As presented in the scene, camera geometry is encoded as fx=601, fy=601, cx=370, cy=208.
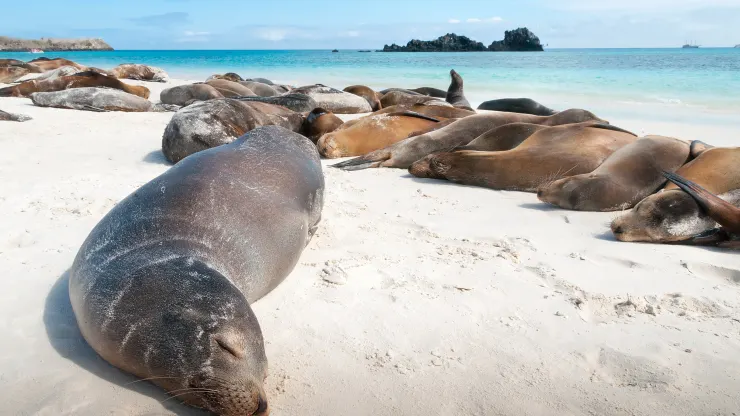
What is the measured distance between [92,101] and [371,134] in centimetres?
589

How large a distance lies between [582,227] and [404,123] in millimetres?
3476

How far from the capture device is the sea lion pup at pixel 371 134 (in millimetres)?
7051

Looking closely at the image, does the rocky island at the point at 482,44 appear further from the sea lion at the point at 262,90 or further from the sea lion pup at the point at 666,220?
the sea lion pup at the point at 666,220

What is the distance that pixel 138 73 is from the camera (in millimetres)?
19797

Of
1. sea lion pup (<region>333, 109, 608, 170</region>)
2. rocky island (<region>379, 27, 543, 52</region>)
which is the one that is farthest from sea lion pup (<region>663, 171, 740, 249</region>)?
rocky island (<region>379, 27, 543, 52</region>)

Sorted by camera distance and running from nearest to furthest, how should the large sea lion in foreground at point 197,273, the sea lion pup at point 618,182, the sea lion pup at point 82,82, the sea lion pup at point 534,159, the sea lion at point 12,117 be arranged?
the large sea lion in foreground at point 197,273 → the sea lion pup at point 618,182 → the sea lion pup at point 534,159 → the sea lion at point 12,117 → the sea lion pup at point 82,82

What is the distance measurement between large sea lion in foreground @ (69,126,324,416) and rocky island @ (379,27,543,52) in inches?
3488

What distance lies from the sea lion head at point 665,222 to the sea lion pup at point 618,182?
1.87ft

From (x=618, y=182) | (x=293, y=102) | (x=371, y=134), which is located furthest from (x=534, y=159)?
(x=293, y=102)

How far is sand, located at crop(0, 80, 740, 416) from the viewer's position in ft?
Answer: 7.36

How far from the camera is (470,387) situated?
2.30 m

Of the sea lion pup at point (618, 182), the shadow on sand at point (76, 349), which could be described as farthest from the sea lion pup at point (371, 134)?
the shadow on sand at point (76, 349)

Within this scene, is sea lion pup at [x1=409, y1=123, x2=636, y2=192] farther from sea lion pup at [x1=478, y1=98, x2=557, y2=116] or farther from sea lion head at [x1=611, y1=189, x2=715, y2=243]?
sea lion pup at [x1=478, y1=98, x2=557, y2=116]

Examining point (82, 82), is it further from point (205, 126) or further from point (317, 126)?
point (205, 126)
